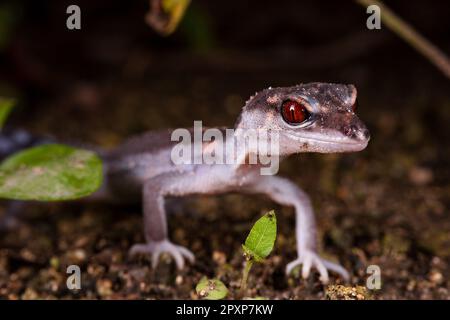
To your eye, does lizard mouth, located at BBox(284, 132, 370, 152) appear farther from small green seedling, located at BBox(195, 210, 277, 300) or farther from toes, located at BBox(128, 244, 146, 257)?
toes, located at BBox(128, 244, 146, 257)

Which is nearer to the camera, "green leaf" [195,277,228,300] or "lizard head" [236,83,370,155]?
"lizard head" [236,83,370,155]

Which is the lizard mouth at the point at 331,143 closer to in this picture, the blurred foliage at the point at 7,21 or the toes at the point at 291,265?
the toes at the point at 291,265

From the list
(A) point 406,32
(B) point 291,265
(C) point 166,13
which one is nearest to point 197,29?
(C) point 166,13

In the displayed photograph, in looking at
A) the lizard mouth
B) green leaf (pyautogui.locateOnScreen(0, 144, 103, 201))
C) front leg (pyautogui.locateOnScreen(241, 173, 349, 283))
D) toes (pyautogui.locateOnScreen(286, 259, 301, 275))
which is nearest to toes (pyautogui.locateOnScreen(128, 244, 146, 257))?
green leaf (pyautogui.locateOnScreen(0, 144, 103, 201))

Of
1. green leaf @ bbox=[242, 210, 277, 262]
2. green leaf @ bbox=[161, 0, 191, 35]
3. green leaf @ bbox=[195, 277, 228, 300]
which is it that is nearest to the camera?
green leaf @ bbox=[242, 210, 277, 262]

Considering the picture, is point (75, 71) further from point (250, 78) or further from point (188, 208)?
point (188, 208)

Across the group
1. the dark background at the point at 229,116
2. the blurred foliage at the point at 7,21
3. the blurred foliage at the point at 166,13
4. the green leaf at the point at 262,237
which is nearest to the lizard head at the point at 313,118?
the green leaf at the point at 262,237
